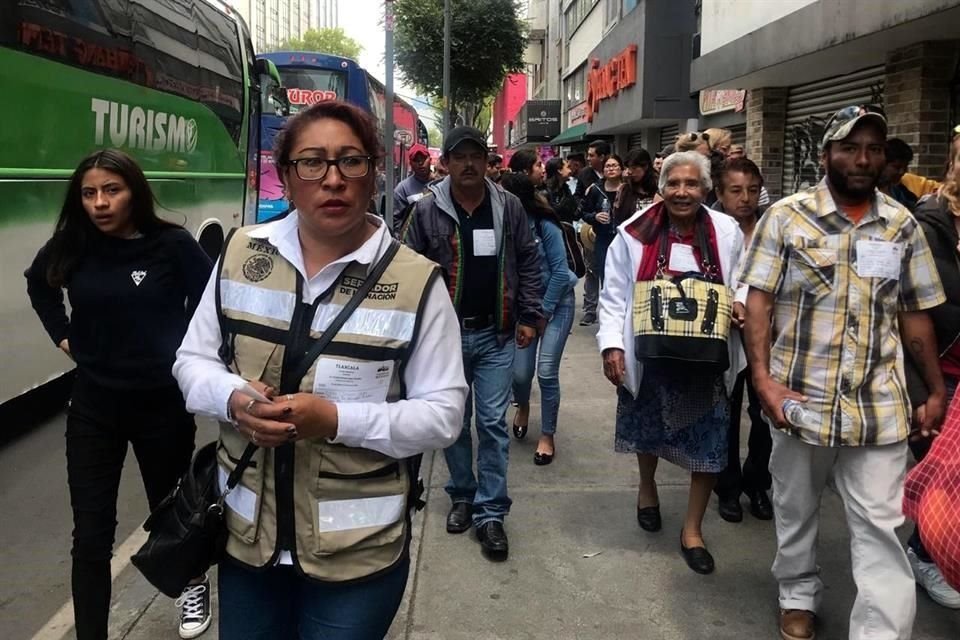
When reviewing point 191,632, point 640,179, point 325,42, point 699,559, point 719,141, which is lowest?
point 191,632

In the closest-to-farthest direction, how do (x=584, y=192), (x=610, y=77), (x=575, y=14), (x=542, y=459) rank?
(x=542, y=459) → (x=584, y=192) → (x=610, y=77) → (x=575, y=14)

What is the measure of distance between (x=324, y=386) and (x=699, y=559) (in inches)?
99.0

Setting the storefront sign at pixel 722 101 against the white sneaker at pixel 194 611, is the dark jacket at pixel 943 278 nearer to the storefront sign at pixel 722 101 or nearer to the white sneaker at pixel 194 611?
the white sneaker at pixel 194 611

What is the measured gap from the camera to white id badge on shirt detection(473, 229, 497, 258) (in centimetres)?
396

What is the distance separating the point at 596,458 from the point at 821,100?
6658 mm

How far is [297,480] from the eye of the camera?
1817mm

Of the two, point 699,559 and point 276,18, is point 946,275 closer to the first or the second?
point 699,559

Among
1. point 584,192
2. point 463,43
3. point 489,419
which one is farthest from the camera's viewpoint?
point 463,43

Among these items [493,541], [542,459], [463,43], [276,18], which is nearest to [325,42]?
[276,18]

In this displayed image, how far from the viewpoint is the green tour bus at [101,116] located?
18.2 ft

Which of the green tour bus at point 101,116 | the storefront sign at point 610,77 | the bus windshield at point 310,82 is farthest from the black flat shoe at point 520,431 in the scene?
the bus windshield at point 310,82

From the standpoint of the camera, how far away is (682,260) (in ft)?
12.1

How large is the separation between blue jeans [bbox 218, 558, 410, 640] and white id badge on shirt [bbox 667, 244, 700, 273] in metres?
2.10

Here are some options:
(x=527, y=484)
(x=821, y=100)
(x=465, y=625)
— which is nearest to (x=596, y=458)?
(x=527, y=484)
